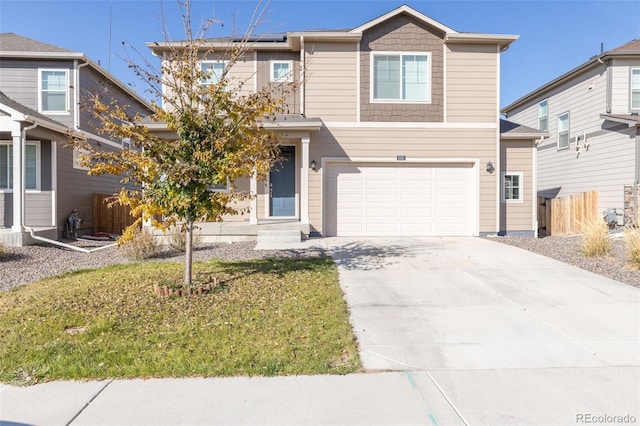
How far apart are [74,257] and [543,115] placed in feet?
64.9

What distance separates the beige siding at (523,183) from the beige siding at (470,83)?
4.05ft

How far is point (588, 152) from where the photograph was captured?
15625mm

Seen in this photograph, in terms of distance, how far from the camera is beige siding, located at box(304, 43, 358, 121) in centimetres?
1219

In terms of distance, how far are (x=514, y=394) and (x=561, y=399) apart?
13.9 inches

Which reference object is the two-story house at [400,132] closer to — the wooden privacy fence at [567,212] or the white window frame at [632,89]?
the wooden privacy fence at [567,212]

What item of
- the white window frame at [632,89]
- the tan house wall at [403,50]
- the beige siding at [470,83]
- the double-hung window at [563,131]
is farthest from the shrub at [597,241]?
the double-hung window at [563,131]

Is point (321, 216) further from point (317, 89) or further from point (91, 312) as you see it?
point (91, 312)

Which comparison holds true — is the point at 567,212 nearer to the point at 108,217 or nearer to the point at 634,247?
the point at 634,247

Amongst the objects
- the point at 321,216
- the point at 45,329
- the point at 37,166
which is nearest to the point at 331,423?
the point at 45,329

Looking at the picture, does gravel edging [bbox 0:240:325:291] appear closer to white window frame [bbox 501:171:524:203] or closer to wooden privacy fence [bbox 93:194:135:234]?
wooden privacy fence [bbox 93:194:135:234]

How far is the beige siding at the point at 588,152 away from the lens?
46.3 ft

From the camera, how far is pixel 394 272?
7500 mm

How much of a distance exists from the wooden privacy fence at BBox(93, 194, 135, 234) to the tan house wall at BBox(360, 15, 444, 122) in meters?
9.84

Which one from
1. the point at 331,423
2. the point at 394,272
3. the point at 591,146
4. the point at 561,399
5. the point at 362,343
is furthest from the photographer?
the point at 591,146
